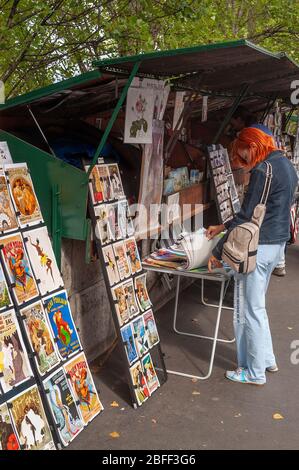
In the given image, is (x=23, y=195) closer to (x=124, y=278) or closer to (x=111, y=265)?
(x=111, y=265)

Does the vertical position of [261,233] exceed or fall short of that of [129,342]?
it exceeds it

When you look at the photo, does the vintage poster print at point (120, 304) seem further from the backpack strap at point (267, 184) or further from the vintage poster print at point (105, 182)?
the backpack strap at point (267, 184)

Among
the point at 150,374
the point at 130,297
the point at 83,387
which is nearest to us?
the point at 83,387

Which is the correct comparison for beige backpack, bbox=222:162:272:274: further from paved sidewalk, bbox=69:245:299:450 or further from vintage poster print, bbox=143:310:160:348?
paved sidewalk, bbox=69:245:299:450

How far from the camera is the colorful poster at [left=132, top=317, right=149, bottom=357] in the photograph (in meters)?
4.11

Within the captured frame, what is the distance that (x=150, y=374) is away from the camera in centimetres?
423

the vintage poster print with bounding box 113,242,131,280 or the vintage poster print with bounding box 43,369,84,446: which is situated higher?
the vintage poster print with bounding box 113,242,131,280

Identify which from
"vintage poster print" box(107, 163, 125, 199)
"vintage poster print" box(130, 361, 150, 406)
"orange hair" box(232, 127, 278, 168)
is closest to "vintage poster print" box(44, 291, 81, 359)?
"vintage poster print" box(130, 361, 150, 406)

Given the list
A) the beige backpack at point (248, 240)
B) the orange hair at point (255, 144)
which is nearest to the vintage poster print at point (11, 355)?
the beige backpack at point (248, 240)

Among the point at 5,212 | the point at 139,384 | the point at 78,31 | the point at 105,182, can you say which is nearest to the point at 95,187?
the point at 105,182

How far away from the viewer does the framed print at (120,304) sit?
393 cm

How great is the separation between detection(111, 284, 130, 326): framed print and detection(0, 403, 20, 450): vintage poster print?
3.91 feet

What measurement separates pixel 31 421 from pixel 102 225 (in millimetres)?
1459

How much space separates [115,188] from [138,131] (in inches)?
21.9
